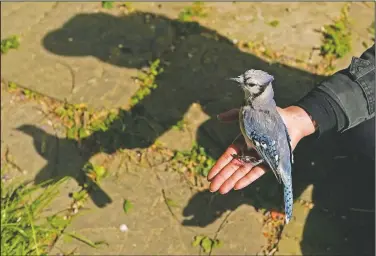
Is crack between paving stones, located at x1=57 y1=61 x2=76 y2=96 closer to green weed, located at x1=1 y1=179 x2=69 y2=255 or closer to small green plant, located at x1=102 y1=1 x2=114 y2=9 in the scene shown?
small green plant, located at x1=102 y1=1 x2=114 y2=9

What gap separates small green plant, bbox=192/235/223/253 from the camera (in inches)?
173

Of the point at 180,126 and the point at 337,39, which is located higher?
the point at 337,39

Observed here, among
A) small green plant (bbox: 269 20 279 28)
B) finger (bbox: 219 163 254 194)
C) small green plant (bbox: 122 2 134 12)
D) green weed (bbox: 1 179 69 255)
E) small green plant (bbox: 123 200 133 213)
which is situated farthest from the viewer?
small green plant (bbox: 122 2 134 12)

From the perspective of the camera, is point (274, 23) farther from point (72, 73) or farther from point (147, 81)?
point (72, 73)

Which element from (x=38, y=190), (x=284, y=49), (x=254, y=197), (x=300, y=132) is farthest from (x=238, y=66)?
(x=38, y=190)

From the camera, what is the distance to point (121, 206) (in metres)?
4.61

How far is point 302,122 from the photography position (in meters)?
3.82

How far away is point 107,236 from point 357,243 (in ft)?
6.19

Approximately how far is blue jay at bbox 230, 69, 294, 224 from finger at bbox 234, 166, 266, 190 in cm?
8

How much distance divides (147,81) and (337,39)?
186 cm

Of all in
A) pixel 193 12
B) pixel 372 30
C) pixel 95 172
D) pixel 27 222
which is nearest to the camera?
pixel 27 222

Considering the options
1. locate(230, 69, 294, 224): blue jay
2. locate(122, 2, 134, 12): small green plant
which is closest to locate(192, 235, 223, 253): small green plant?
locate(230, 69, 294, 224): blue jay

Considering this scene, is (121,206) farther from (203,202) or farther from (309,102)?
(309,102)

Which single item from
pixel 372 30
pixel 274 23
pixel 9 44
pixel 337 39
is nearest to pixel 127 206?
pixel 9 44
